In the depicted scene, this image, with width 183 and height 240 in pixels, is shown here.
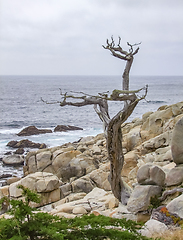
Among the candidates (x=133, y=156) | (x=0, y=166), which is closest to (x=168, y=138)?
(x=133, y=156)

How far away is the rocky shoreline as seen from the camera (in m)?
11.3

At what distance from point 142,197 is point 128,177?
23.8 ft

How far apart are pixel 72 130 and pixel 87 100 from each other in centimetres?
3385

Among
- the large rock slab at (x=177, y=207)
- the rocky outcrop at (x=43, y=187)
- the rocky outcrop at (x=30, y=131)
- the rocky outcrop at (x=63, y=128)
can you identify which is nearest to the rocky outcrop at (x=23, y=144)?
the rocky outcrop at (x=30, y=131)

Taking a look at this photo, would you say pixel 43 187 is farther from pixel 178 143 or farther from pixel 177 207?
pixel 177 207

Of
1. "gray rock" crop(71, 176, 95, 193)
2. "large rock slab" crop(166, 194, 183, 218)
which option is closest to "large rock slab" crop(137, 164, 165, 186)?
"large rock slab" crop(166, 194, 183, 218)

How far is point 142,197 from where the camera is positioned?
11.4m

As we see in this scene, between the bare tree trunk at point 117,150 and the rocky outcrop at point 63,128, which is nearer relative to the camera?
the bare tree trunk at point 117,150

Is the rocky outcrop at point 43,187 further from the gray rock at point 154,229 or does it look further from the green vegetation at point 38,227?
the green vegetation at point 38,227

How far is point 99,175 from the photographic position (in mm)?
20531

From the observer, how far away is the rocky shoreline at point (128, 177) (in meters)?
11.3

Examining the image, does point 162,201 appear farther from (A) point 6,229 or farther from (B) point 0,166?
(B) point 0,166

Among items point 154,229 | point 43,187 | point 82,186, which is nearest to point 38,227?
point 154,229

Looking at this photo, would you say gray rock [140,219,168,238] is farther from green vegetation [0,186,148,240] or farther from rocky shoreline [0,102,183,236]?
green vegetation [0,186,148,240]
